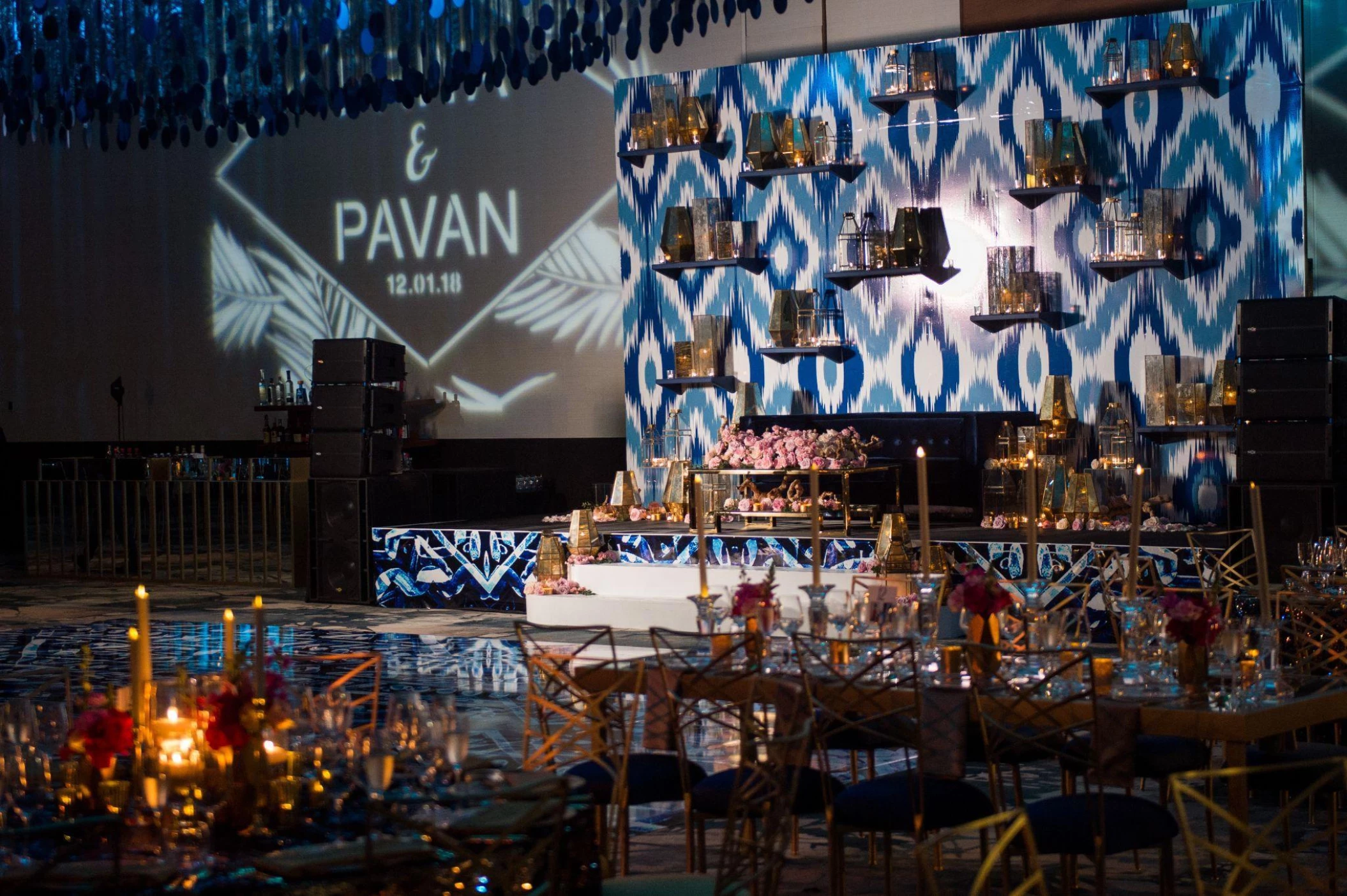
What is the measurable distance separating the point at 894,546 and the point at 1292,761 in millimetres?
5044

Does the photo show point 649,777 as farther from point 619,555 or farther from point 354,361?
point 354,361

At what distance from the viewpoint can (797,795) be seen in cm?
419

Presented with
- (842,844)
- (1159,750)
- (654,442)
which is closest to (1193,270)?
(654,442)

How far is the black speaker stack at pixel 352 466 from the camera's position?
11352mm


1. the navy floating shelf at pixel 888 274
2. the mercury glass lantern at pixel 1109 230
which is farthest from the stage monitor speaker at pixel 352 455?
the mercury glass lantern at pixel 1109 230

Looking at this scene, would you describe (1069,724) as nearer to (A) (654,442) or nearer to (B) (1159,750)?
(B) (1159,750)

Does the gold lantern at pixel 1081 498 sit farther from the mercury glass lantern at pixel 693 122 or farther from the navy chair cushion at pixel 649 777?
the navy chair cushion at pixel 649 777

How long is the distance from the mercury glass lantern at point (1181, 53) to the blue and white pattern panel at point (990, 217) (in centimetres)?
14

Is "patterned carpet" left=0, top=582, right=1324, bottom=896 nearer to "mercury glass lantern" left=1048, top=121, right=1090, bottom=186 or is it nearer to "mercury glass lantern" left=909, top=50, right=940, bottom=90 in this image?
"mercury glass lantern" left=1048, top=121, right=1090, bottom=186

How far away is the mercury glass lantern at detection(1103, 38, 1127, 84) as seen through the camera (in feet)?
33.2

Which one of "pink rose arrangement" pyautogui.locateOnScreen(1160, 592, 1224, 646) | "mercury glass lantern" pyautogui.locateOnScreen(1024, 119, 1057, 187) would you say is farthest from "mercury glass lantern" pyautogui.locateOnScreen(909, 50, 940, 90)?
"pink rose arrangement" pyautogui.locateOnScreen(1160, 592, 1224, 646)

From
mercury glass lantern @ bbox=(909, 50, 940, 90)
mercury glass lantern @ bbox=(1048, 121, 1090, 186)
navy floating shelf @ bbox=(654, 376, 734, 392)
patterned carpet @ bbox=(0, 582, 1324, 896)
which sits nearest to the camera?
patterned carpet @ bbox=(0, 582, 1324, 896)

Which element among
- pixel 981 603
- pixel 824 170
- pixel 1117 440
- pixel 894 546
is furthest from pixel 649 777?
pixel 824 170

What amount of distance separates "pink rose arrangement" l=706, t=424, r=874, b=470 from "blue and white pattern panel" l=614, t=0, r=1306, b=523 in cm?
79
